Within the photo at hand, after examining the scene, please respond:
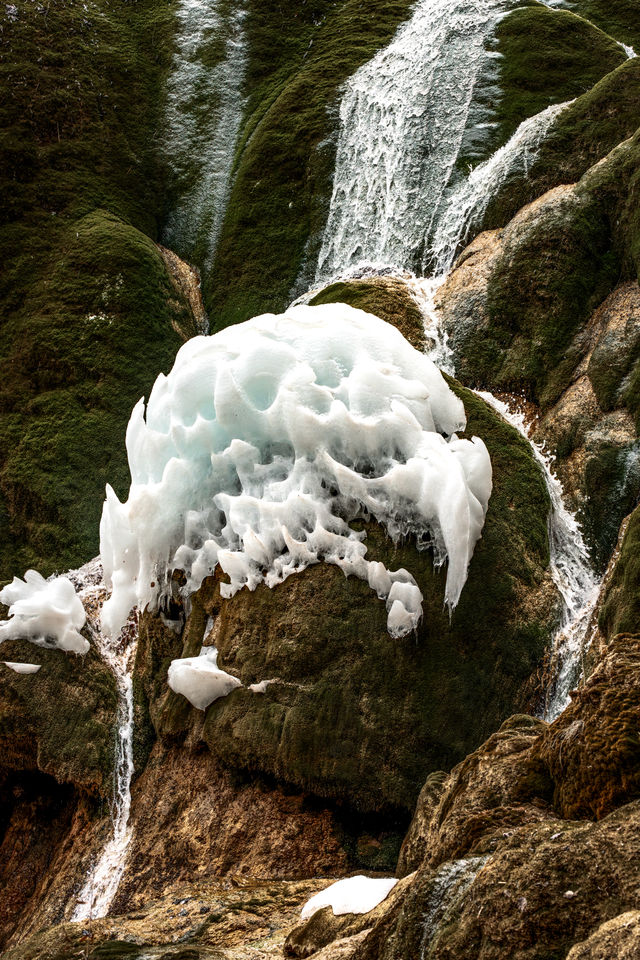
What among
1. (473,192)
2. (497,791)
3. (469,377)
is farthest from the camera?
(473,192)

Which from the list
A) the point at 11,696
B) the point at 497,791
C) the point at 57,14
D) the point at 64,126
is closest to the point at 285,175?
the point at 64,126

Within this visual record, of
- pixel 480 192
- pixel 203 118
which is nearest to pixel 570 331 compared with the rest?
pixel 480 192

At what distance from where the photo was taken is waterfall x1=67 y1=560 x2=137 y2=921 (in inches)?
404

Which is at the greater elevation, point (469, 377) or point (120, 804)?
point (469, 377)

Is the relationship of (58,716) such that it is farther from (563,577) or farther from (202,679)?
(563,577)

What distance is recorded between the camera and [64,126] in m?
22.0

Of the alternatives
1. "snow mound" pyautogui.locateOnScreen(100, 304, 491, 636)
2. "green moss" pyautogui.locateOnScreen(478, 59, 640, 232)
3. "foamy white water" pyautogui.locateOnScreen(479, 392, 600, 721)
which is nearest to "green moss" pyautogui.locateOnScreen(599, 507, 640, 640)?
"foamy white water" pyautogui.locateOnScreen(479, 392, 600, 721)

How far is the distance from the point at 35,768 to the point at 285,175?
1367 centimetres

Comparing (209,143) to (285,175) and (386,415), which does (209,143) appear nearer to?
(285,175)

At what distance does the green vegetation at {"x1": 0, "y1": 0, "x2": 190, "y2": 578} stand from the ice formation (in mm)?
5311

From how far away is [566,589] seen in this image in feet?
35.4

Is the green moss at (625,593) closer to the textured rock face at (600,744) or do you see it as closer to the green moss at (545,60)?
the textured rock face at (600,744)

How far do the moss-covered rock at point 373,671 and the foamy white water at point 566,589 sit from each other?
0.72 ft

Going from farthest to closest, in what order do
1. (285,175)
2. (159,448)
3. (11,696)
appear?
(285,175), (11,696), (159,448)
